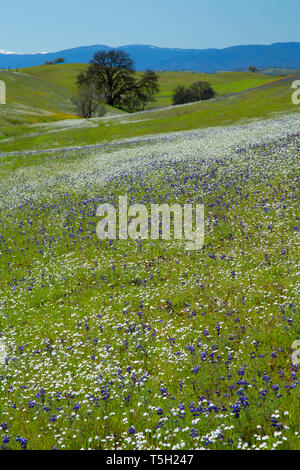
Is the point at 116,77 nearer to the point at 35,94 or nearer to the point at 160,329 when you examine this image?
the point at 35,94

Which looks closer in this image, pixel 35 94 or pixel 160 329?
pixel 160 329

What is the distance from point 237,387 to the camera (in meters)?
6.42

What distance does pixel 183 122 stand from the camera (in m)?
55.6

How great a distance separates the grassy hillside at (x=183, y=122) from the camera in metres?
51.6

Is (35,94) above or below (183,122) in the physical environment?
above

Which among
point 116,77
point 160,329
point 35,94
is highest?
point 116,77

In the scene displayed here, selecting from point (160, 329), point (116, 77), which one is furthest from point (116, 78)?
point (160, 329)

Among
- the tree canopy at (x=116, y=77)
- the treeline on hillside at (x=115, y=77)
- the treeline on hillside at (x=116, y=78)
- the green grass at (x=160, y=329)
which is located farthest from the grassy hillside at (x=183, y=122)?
the tree canopy at (x=116, y=77)

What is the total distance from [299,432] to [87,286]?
26.7 ft

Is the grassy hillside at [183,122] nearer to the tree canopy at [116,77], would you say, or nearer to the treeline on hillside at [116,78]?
the treeline on hillside at [116,78]

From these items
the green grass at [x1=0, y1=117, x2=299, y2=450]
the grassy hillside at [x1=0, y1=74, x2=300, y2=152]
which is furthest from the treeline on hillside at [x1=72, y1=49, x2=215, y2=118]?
the green grass at [x1=0, y1=117, x2=299, y2=450]

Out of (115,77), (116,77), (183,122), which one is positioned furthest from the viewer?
(116,77)

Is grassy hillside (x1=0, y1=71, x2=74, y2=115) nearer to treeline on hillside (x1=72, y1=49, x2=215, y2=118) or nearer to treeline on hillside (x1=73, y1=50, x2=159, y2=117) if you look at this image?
treeline on hillside (x1=72, y1=49, x2=215, y2=118)

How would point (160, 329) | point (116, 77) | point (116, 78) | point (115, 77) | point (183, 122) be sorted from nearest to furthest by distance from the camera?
point (160, 329) → point (183, 122) → point (115, 77) → point (116, 77) → point (116, 78)
